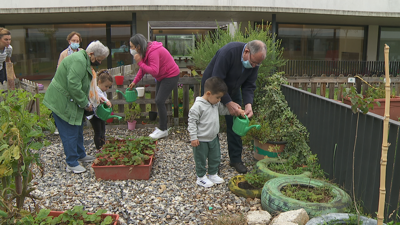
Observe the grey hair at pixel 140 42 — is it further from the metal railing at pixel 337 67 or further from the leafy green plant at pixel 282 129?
the metal railing at pixel 337 67

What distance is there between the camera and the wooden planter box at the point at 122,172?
3.75m

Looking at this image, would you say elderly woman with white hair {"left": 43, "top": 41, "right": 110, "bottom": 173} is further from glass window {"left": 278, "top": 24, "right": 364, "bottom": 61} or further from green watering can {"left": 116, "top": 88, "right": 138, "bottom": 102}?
glass window {"left": 278, "top": 24, "right": 364, "bottom": 61}

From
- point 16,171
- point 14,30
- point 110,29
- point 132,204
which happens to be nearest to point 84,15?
point 110,29

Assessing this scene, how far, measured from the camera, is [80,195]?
342 cm

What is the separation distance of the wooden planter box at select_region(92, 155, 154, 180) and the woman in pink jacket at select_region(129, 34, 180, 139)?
1744 mm

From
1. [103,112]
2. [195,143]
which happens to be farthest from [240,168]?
[103,112]

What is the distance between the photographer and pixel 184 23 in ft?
36.9

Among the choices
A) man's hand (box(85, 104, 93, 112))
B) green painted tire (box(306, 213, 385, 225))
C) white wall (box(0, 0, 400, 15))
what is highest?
white wall (box(0, 0, 400, 15))

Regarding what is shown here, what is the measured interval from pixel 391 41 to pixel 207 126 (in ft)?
53.0

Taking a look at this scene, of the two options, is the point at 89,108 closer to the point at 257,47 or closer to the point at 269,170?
the point at 257,47

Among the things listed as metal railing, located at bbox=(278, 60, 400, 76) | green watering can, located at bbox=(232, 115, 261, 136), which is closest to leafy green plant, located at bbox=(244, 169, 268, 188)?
green watering can, located at bbox=(232, 115, 261, 136)

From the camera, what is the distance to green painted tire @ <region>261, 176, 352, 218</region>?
2.68 m

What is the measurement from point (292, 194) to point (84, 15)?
11844mm

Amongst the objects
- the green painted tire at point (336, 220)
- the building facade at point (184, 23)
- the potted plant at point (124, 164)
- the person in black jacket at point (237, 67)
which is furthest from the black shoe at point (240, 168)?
the building facade at point (184, 23)
